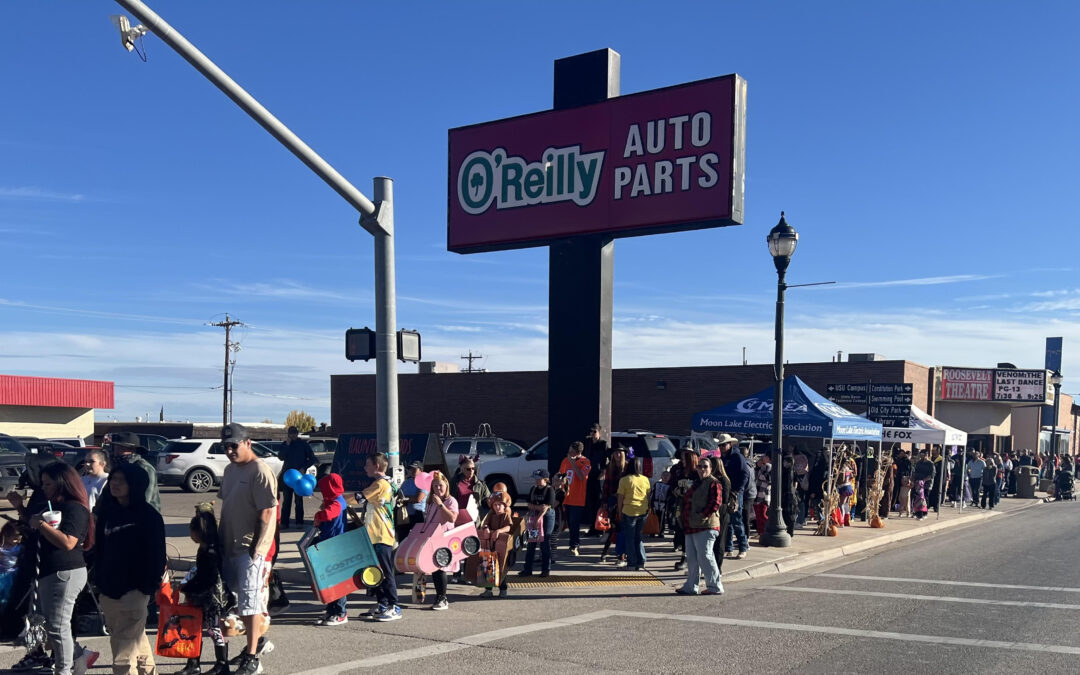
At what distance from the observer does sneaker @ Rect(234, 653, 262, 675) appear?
6.64 metres

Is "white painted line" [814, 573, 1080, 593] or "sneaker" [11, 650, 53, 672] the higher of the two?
"sneaker" [11, 650, 53, 672]

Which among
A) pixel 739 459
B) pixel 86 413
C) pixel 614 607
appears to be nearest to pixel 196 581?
pixel 614 607

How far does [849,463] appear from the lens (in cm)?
1973

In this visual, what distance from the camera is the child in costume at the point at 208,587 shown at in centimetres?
678

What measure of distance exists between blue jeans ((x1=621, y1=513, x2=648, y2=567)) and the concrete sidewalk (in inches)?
7.0

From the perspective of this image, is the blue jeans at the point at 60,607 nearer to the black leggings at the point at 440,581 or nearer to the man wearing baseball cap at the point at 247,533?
the man wearing baseball cap at the point at 247,533

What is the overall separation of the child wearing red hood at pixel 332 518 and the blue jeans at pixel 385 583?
1.18 feet

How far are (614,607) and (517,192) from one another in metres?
8.92

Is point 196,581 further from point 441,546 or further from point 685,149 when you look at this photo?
point 685,149

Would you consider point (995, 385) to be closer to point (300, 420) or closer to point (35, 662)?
point (35, 662)

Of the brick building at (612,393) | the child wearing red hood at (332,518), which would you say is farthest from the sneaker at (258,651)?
the brick building at (612,393)

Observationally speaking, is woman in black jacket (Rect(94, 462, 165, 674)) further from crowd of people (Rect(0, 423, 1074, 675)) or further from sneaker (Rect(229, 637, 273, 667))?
sneaker (Rect(229, 637, 273, 667))

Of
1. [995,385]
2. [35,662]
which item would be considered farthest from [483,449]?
[995,385]

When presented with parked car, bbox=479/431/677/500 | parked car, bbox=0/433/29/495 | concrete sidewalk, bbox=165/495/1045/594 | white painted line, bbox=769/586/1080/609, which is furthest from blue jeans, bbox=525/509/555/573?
parked car, bbox=0/433/29/495
